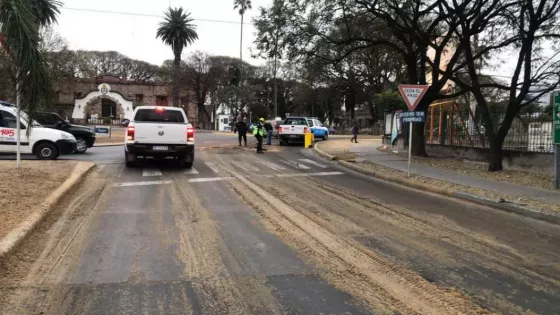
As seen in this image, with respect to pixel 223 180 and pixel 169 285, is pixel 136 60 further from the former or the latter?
pixel 169 285

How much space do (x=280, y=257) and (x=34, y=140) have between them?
1323cm

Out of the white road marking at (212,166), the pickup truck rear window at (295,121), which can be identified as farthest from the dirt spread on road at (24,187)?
the pickup truck rear window at (295,121)

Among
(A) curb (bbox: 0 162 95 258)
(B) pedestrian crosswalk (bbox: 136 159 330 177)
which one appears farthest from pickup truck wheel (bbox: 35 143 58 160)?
(A) curb (bbox: 0 162 95 258)

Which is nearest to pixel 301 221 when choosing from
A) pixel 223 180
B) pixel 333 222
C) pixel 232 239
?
pixel 333 222

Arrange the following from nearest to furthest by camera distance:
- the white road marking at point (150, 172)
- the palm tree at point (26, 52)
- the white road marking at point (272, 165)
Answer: the palm tree at point (26, 52), the white road marking at point (150, 172), the white road marking at point (272, 165)

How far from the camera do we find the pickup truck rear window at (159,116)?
48.5ft

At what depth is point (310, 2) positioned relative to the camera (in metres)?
18.4

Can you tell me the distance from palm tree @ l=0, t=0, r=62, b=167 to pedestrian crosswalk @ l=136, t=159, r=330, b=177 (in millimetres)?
3735

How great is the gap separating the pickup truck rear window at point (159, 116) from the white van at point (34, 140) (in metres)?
3.60

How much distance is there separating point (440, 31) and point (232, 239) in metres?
18.9

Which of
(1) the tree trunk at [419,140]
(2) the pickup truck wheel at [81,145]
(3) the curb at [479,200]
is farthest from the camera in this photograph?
(1) the tree trunk at [419,140]

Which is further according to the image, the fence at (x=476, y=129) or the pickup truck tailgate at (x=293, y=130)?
the pickup truck tailgate at (x=293, y=130)

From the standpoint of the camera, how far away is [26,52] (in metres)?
9.57

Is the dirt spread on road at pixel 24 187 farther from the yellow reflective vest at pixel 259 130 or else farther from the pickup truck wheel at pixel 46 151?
the yellow reflective vest at pixel 259 130
